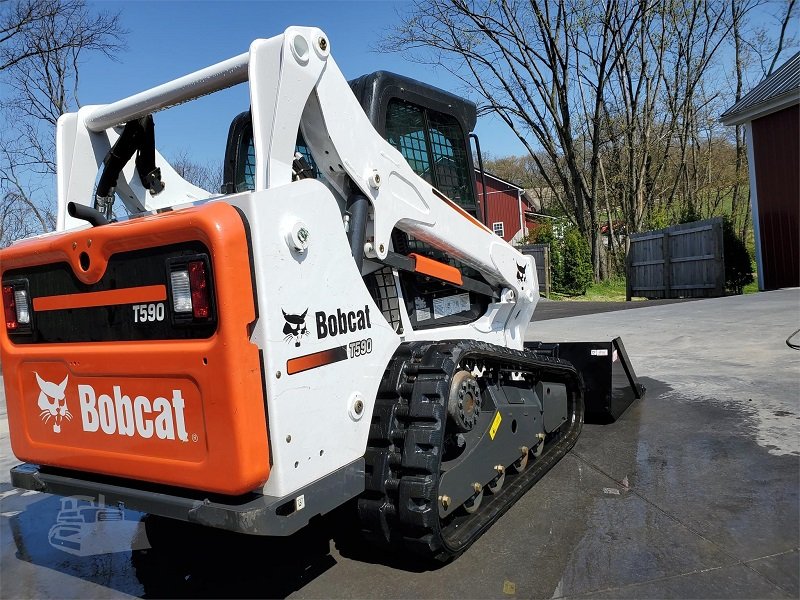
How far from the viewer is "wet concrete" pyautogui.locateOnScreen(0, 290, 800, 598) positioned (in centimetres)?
282

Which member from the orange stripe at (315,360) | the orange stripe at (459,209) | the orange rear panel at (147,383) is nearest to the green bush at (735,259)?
the orange stripe at (459,209)

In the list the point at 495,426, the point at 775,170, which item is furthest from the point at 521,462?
the point at 775,170

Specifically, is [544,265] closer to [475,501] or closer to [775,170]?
[775,170]

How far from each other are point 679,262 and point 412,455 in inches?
691

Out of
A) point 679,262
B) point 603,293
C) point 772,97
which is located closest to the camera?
point 772,97

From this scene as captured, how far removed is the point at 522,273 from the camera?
457 cm

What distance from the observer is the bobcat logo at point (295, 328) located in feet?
7.80

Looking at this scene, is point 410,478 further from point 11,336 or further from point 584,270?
point 584,270

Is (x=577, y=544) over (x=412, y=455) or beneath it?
beneath

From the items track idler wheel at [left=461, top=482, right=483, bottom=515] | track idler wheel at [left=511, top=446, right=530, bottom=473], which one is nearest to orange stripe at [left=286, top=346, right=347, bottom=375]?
track idler wheel at [left=461, top=482, right=483, bottom=515]

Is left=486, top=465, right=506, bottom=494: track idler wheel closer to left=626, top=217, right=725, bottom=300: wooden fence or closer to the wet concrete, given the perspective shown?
the wet concrete

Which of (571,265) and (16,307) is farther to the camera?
(571,265)

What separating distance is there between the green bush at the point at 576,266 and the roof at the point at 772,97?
19.4ft

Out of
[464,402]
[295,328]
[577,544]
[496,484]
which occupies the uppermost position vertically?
[295,328]
